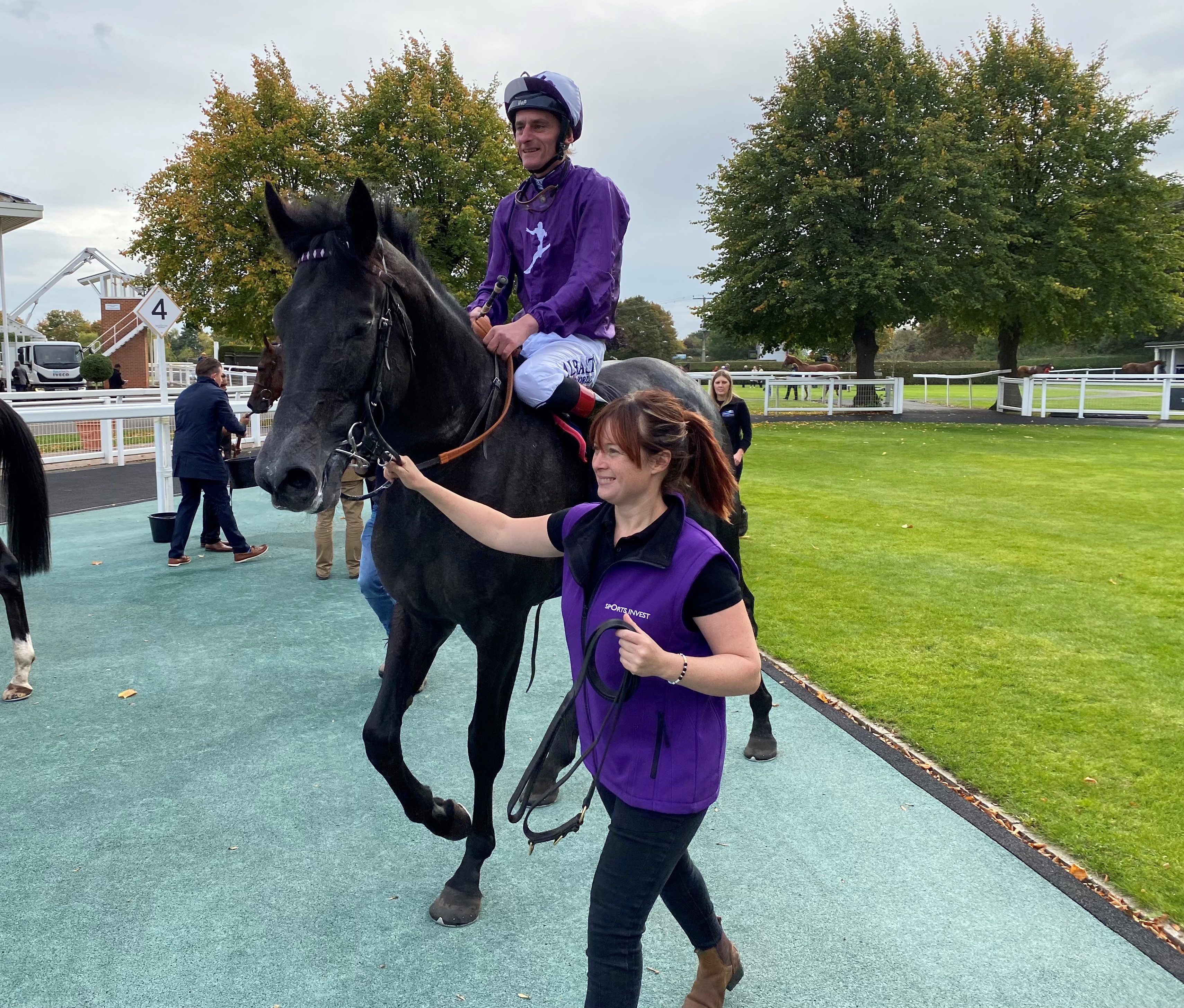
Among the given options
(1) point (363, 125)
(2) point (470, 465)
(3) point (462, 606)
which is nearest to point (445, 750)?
(3) point (462, 606)

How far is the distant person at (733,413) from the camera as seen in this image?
8.28 metres

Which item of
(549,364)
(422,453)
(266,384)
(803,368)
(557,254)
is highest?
(803,368)

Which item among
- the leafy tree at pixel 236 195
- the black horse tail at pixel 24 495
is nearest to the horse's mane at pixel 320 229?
the black horse tail at pixel 24 495

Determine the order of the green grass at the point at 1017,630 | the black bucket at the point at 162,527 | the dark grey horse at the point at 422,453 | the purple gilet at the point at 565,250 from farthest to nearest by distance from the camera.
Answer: the black bucket at the point at 162,527, the green grass at the point at 1017,630, the purple gilet at the point at 565,250, the dark grey horse at the point at 422,453

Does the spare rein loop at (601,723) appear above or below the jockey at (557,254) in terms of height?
below

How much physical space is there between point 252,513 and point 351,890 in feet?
28.8

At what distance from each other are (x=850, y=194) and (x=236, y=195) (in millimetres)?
19161

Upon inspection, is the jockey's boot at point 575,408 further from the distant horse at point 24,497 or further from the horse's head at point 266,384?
the horse's head at point 266,384

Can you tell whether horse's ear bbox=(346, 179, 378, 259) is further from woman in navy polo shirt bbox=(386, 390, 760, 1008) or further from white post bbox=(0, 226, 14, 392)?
white post bbox=(0, 226, 14, 392)

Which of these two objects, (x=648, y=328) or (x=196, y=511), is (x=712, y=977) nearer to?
(x=196, y=511)

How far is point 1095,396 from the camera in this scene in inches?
1104

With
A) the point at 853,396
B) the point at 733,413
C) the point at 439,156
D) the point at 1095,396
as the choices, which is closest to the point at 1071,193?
the point at 1095,396

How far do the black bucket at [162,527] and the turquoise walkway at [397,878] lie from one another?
4027 millimetres

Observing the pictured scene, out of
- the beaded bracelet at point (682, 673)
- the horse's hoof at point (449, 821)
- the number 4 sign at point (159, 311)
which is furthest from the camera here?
the number 4 sign at point (159, 311)
